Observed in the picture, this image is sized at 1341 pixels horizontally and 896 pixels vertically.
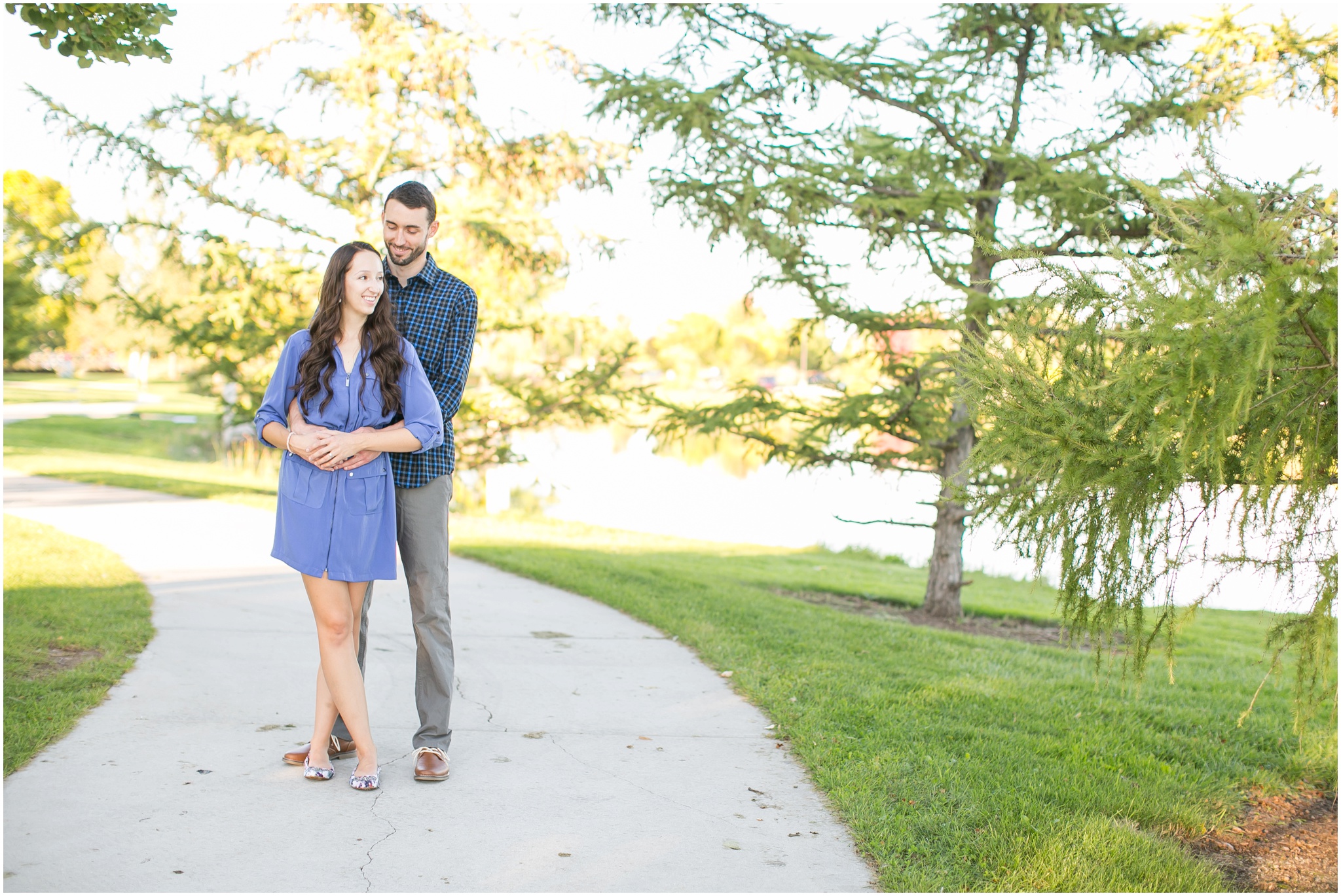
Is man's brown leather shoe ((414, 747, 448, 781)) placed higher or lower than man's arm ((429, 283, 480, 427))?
lower

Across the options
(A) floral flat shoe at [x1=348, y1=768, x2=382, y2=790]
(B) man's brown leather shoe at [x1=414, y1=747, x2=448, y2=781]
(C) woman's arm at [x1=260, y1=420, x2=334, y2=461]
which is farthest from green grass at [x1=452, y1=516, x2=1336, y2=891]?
(C) woman's arm at [x1=260, y1=420, x2=334, y2=461]

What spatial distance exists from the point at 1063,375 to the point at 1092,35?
19.9 ft

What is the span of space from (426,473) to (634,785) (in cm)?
143

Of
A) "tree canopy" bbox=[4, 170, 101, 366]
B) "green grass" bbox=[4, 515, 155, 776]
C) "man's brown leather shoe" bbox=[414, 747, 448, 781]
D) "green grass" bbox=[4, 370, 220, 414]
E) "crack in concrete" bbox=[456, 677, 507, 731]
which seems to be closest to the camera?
"man's brown leather shoe" bbox=[414, 747, 448, 781]

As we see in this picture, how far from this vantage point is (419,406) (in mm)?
3771

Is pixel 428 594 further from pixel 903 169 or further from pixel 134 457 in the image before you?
pixel 134 457

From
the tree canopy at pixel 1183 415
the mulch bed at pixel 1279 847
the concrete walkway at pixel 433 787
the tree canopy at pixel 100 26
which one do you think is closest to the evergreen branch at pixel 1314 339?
the tree canopy at pixel 1183 415

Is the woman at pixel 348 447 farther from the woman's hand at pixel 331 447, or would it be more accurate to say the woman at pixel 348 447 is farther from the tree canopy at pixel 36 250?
the tree canopy at pixel 36 250

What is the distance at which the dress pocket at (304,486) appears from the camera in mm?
3676

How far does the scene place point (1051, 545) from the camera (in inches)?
146

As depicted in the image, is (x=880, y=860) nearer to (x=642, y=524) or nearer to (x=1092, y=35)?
(x=1092, y=35)

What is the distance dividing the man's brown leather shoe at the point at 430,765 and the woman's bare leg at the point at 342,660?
164mm

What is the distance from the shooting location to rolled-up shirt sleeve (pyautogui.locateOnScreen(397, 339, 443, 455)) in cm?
373

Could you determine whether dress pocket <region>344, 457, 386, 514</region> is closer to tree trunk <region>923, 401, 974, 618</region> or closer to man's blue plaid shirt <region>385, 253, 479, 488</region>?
man's blue plaid shirt <region>385, 253, 479, 488</region>
